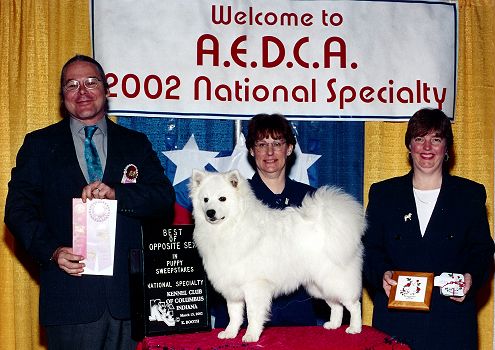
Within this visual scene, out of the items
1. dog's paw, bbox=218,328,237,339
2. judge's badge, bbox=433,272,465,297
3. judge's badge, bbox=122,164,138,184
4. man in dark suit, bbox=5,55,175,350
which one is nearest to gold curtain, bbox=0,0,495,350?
man in dark suit, bbox=5,55,175,350

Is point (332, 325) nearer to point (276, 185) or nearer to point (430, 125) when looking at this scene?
point (276, 185)

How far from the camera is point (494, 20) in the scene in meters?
4.86

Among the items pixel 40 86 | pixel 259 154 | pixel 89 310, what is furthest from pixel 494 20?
pixel 89 310

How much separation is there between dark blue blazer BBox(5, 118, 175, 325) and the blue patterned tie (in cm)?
3

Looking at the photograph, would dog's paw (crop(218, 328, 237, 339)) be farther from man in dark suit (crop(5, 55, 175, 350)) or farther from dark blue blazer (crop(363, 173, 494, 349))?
dark blue blazer (crop(363, 173, 494, 349))

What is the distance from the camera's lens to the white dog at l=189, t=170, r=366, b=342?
283cm

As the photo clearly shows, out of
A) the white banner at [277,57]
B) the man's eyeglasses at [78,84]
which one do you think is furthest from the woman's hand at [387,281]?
the white banner at [277,57]

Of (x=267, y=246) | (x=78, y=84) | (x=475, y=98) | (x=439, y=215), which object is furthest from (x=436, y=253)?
(x=475, y=98)

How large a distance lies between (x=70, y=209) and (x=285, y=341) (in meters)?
1.06

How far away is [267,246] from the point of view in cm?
286

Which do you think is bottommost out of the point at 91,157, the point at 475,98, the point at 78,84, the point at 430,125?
the point at 91,157

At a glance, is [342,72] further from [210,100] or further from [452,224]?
[452,224]

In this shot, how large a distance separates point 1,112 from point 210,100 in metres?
1.37

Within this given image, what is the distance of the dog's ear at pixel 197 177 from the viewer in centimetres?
300
